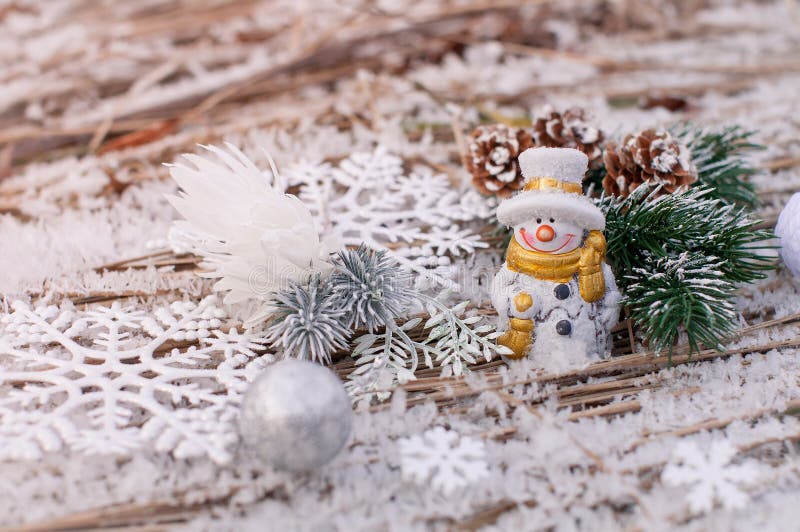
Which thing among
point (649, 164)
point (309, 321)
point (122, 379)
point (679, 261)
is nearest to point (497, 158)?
point (649, 164)

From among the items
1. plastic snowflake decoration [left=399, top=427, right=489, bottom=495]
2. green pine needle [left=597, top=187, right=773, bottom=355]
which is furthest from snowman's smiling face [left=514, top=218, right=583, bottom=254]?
plastic snowflake decoration [left=399, top=427, right=489, bottom=495]

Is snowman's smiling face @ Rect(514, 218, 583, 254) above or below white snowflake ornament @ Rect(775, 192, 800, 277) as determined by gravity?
below

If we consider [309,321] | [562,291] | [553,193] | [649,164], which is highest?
[649,164]

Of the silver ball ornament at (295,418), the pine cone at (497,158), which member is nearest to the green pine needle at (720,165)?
the pine cone at (497,158)

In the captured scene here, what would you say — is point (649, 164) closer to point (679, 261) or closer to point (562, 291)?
point (679, 261)

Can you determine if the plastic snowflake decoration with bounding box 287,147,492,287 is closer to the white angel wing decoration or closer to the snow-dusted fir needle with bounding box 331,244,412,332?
the snow-dusted fir needle with bounding box 331,244,412,332

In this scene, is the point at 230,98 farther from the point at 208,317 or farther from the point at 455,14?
the point at 208,317
